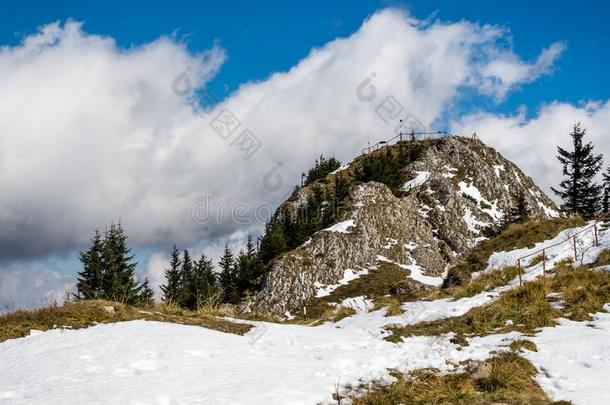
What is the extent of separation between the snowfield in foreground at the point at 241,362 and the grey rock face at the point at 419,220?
2782 cm

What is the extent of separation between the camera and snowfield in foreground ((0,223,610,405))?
7395 mm

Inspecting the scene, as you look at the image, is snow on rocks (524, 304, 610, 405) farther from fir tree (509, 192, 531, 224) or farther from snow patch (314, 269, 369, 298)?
fir tree (509, 192, 531, 224)

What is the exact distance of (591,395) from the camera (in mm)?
7441

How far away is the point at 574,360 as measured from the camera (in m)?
9.12

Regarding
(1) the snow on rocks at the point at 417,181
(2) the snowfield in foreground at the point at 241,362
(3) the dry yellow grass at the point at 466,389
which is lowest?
(3) the dry yellow grass at the point at 466,389

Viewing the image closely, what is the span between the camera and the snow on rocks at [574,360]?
7.64m

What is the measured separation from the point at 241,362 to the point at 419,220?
44.0m

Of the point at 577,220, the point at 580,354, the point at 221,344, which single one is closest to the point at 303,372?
the point at 221,344

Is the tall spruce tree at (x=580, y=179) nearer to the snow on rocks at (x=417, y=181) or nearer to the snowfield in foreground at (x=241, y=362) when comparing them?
the snow on rocks at (x=417, y=181)

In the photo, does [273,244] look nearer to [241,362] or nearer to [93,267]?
[93,267]

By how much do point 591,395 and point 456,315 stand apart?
6859 millimetres
